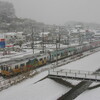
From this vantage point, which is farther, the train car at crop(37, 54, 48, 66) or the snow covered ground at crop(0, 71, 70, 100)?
the train car at crop(37, 54, 48, 66)

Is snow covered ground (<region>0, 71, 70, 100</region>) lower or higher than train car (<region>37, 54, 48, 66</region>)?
lower

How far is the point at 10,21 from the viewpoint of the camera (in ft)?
549

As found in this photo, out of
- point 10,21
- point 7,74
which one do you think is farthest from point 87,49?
point 10,21

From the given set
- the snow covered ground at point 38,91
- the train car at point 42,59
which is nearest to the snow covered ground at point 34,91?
the snow covered ground at point 38,91

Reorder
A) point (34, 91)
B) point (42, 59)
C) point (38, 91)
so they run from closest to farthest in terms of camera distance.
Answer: point (34, 91) → point (38, 91) → point (42, 59)

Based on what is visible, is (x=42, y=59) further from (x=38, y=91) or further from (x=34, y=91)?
(x=34, y=91)

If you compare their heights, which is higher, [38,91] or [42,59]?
[42,59]

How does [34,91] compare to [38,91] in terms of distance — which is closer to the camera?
[34,91]

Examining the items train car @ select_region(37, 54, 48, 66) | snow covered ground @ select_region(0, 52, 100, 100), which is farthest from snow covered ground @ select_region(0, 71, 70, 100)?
train car @ select_region(37, 54, 48, 66)

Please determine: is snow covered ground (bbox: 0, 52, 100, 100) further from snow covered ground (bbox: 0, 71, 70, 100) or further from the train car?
the train car

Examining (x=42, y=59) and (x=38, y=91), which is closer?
(x=38, y=91)

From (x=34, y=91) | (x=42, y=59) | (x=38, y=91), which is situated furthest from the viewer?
(x=42, y=59)

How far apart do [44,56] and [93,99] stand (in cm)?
1889

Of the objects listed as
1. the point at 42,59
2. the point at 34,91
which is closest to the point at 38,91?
the point at 34,91
